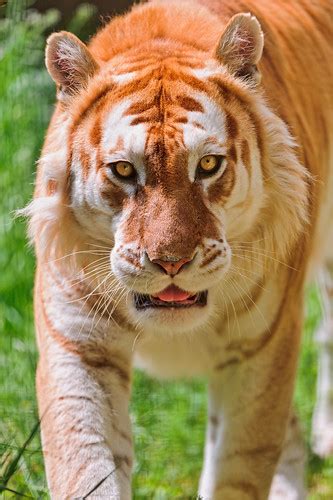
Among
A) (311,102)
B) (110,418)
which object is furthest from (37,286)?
(311,102)

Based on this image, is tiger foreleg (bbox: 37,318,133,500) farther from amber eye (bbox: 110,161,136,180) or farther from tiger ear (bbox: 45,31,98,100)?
tiger ear (bbox: 45,31,98,100)

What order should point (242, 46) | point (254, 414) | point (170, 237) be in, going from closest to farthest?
point (170, 237) → point (242, 46) → point (254, 414)

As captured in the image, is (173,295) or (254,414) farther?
(254,414)

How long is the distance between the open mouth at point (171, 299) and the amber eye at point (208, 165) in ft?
1.02

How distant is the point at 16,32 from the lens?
5598 millimetres

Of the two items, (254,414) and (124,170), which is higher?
(124,170)

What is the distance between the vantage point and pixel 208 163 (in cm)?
307

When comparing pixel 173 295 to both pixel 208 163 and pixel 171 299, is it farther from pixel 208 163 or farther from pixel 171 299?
pixel 208 163

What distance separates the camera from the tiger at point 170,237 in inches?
119

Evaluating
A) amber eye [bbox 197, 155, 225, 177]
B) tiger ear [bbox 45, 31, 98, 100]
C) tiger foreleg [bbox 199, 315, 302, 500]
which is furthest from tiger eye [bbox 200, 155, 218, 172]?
tiger foreleg [bbox 199, 315, 302, 500]

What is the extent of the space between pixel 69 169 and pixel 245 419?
3.03ft

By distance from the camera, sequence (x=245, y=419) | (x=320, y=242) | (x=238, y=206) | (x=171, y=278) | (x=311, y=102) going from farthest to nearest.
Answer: (x=320, y=242), (x=311, y=102), (x=245, y=419), (x=238, y=206), (x=171, y=278)

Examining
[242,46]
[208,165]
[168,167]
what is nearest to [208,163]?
[208,165]

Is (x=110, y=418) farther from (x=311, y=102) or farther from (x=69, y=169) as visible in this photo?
(x=311, y=102)
